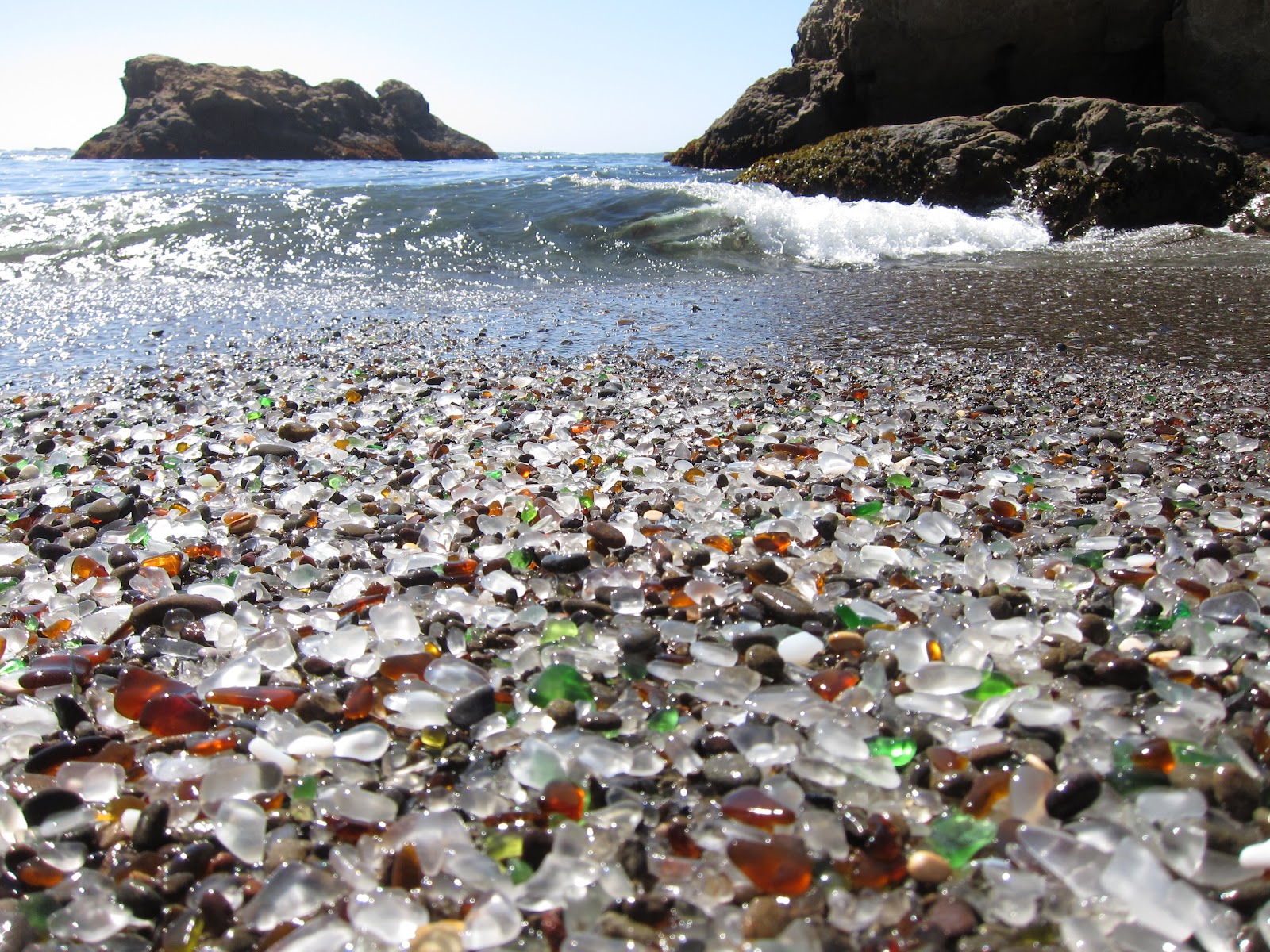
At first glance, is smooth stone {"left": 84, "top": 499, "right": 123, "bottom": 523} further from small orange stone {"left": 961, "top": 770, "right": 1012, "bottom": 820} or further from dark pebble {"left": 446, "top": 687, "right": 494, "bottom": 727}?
small orange stone {"left": 961, "top": 770, "right": 1012, "bottom": 820}

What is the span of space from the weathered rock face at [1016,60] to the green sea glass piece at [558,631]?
17728 millimetres

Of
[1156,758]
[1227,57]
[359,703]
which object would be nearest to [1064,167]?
[1227,57]

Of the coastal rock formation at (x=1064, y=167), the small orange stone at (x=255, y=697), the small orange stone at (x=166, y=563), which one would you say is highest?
the coastal rock formation at (x=1064, y=167)

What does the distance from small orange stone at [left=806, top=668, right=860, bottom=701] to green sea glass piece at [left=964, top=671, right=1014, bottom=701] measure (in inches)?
7.7

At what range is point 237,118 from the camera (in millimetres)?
43031

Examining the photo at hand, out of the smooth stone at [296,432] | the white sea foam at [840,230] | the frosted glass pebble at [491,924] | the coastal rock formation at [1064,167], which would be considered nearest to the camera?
the frosted glass pebble at [491,924]

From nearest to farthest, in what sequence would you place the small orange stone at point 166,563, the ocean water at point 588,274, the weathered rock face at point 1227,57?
the small orange stone at point 166,563, the ocean water at point 588,274, the weathered rock face at point 1227,57

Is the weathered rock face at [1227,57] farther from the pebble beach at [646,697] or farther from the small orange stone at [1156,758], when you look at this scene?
the small orange stone at [1156,758]

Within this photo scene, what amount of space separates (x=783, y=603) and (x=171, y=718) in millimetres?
1180

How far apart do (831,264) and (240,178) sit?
11.7m

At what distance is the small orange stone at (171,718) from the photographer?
4.42 ft

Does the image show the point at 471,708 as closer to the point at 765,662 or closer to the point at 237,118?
the point at 765,662

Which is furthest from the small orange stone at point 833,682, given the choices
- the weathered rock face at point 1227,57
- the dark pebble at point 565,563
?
the weathered rock face at point 1227,57

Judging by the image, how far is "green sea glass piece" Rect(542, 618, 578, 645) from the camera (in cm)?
157
